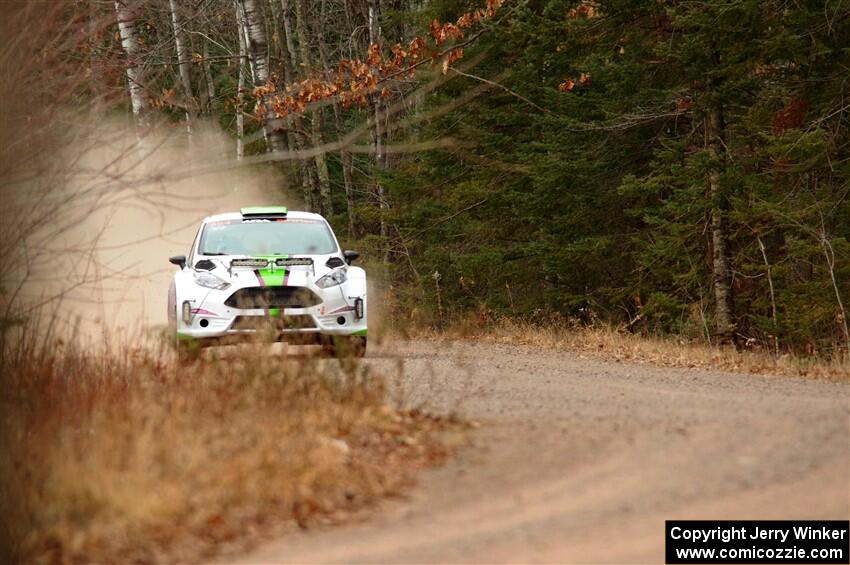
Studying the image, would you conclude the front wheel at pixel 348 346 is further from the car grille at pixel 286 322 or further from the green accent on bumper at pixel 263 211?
the green accent on bumper at pixel 263 211

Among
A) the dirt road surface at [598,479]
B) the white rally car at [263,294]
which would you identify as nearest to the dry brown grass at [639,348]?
the white rally car at [263,294]

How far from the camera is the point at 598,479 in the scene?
8.24m

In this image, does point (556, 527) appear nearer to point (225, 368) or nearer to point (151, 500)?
point (151, 500)

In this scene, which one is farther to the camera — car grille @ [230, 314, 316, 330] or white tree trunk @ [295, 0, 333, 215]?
white tree trunk @ [295, 0, 333, 215]

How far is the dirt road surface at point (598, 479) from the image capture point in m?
7.16

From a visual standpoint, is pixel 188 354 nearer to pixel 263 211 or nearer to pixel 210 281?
pixel 210 281

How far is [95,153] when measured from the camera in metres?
9.22

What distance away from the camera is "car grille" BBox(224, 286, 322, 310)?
605 inches

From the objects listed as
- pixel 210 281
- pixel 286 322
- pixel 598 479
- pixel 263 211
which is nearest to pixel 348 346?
pixel 286 322

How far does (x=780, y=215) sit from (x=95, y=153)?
41.9 ft

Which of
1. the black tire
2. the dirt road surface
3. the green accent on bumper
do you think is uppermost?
the green accent on bumper

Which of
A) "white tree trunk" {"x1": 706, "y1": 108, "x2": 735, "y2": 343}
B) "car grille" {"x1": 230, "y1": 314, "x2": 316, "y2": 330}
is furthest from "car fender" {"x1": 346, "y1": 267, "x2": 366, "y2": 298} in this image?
"white tree trunk" {"x1": 706, "y1": 108, "x2": 735, "y2": 343}

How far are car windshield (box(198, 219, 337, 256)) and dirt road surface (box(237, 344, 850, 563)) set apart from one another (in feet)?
16.3

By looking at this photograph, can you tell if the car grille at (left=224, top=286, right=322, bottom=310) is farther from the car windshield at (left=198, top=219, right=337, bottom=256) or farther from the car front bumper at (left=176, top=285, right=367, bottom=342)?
the car windshield at (left=198, top=219, right=337, bottom=256)
